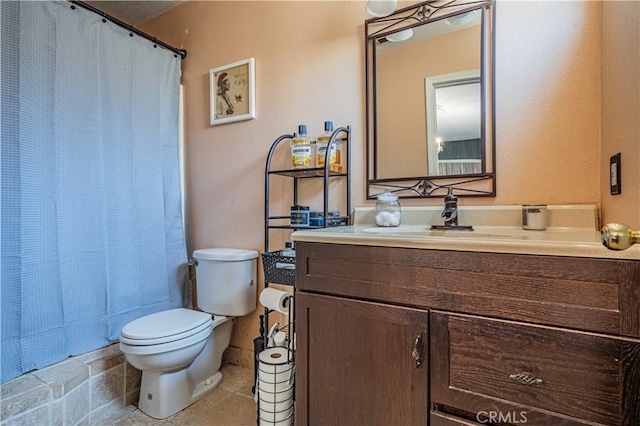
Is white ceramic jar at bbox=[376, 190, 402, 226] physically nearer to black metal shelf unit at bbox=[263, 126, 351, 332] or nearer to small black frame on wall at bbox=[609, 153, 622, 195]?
black metal shelf unit at bbox=[263, 126, 351, 332]

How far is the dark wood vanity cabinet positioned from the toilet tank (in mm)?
772

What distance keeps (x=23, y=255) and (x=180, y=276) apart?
79cm

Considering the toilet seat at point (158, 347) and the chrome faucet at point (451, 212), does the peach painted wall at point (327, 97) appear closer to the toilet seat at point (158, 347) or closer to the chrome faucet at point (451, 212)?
the chrome faucet at point (451, 212)

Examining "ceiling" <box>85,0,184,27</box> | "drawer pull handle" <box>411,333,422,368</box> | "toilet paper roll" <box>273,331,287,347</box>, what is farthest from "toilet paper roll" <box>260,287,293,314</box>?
"ceiling" <box>85,0,184,27</box>

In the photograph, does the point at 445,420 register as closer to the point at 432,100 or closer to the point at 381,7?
the point at 432,100

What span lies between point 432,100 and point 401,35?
0.35m

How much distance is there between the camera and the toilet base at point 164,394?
147cm

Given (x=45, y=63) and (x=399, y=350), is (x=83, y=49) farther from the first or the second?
(x=399, y=350)

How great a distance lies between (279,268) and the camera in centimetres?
140

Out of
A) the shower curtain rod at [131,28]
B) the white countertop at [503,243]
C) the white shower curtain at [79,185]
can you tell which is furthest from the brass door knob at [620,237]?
the shower curtain rod at [131,28]

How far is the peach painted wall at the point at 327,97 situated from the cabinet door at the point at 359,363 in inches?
26.0

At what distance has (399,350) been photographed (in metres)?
0.87

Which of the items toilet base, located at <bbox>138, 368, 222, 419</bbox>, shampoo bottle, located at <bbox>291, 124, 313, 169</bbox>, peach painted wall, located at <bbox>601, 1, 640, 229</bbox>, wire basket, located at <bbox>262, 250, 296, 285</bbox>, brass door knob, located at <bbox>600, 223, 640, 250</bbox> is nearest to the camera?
brass door knob, located at <bbox>600, 223, 640, 250</bbox>

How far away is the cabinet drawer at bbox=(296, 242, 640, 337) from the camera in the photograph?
0.65 metres
